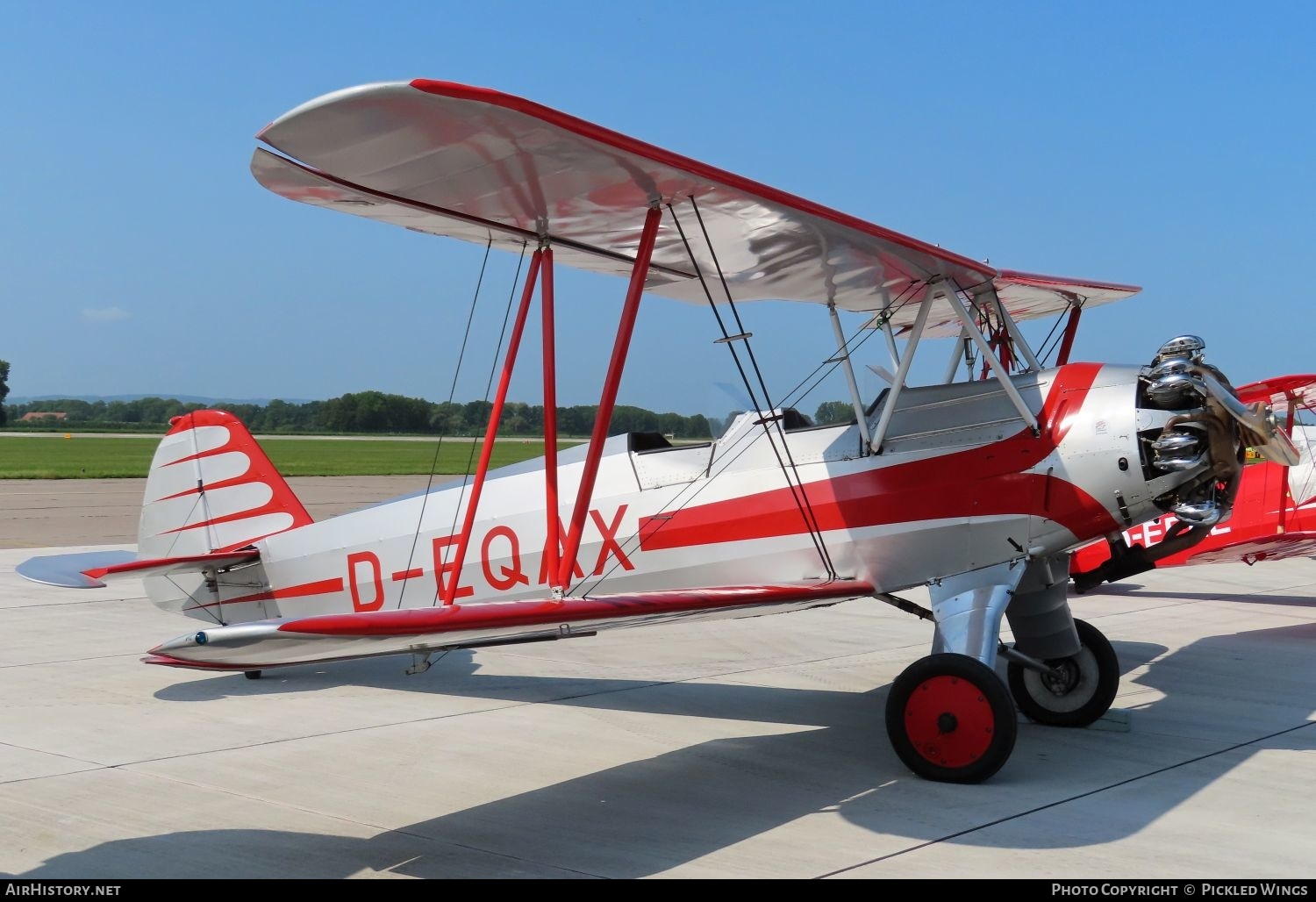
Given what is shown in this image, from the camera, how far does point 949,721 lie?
557cm

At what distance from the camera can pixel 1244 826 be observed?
16.3 ft

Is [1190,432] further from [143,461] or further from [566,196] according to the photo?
[143,461]

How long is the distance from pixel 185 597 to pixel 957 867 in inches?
222

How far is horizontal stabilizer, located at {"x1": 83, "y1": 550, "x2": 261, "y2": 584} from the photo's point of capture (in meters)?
6.95

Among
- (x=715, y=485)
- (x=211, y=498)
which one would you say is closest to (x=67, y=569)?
(x=211, y=498)

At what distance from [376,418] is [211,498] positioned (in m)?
79.6

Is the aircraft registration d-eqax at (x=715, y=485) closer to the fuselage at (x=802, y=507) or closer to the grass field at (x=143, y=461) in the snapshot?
the fuselage at (x=802, y=507)

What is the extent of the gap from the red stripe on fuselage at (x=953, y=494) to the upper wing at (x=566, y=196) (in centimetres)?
100

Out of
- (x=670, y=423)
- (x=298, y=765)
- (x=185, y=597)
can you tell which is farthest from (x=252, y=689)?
(x=670, y=423)

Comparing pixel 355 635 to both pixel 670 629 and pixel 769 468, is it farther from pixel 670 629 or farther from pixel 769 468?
pixel 670 629

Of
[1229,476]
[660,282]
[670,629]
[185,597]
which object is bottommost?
[670,629]

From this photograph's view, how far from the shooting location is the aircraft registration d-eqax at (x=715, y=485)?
192 inches

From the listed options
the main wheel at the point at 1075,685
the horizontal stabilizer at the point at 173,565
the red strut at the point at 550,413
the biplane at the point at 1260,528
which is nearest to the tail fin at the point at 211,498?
the horizontal stabilizer at the point at 173,565

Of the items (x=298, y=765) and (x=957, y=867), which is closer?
(x=957, y=867)
